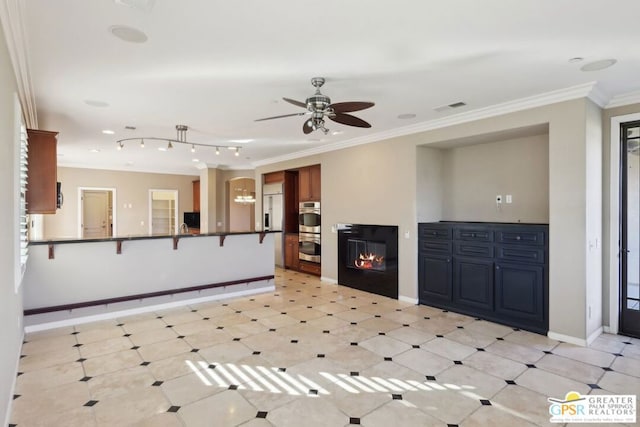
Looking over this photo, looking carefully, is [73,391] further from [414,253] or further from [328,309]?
[414,253]

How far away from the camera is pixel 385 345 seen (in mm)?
3775

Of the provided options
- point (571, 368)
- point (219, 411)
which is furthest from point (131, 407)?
point (571, 368)

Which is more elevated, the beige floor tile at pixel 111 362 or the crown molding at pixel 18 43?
the crown molding at pixel 18 43

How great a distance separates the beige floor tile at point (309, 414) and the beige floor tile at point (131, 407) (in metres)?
0.87

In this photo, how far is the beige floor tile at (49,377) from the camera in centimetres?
291

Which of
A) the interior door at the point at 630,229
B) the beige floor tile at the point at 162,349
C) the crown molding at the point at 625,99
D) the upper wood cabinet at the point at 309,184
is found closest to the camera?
the beige floor tile at the point at 162,349

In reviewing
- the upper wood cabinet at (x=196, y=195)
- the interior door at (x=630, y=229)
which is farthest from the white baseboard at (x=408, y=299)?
the upper wood cabinet at (x=196, y=195)

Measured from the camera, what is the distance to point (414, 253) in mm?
5430

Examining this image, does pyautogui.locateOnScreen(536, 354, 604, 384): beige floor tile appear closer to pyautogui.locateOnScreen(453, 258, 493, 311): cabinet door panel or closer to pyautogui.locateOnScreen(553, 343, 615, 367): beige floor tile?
pyautogui.locateOnScreen(553, 343, 615, 367): beige floor tile

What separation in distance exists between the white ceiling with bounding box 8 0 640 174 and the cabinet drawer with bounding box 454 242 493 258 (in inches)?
70.3

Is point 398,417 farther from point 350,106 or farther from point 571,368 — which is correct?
point 350,106

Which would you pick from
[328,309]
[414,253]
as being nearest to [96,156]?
[328,309]

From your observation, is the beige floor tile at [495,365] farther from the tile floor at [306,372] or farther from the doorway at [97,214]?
the doorway at [97,214]

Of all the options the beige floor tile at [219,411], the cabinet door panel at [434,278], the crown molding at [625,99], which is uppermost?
the crown molding at [625,99]
